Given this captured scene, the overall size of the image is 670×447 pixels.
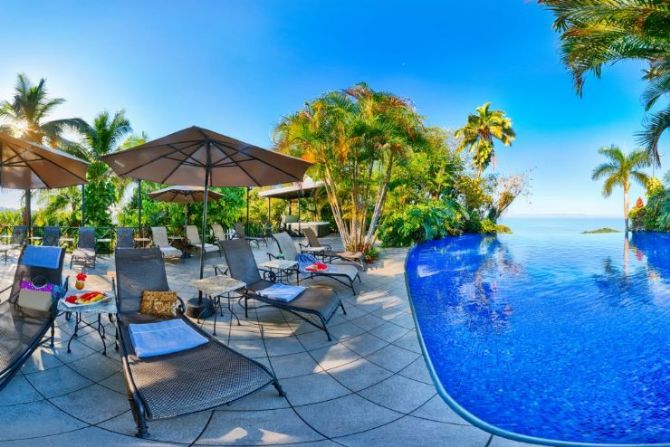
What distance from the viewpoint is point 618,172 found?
24.4m

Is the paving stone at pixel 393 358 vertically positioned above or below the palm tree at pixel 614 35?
below

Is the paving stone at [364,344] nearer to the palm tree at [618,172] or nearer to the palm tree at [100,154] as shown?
the palm tree at [100,154]

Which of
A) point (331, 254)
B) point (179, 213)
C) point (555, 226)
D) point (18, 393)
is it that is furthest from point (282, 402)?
point (555, 226)

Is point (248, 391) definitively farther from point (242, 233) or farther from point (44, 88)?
point (44, 88)

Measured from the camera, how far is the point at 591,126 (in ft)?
98.1

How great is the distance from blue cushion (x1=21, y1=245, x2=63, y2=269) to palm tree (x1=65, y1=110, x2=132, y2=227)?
899cm

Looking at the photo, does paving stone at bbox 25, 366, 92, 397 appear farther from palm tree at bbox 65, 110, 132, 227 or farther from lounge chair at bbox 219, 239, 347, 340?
palm tree at bbox 65, 110, 132, 227

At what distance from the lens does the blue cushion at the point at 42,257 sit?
13.1 ft

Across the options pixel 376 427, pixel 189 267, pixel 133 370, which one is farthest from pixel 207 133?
pixel 189 267

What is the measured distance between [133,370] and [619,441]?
408 cm

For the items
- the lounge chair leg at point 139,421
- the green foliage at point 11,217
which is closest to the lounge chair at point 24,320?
the lounge chair leg at point 139,421

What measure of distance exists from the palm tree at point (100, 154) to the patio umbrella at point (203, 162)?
8.26 meters

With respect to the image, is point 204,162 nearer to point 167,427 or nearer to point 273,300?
point 273,300

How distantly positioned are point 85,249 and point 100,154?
9.38 meters
